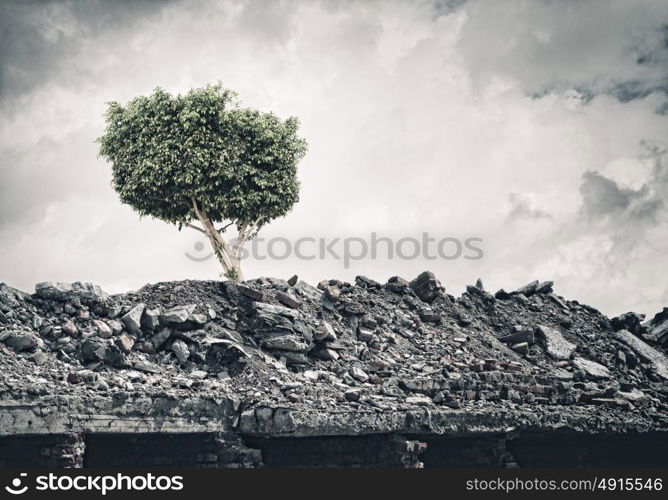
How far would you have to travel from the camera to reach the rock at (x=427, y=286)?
69.6 ft

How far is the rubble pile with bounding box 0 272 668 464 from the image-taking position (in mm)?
14172

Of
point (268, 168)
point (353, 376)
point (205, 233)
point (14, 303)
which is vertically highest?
point (268, 168)

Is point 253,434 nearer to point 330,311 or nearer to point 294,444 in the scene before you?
point 294,444

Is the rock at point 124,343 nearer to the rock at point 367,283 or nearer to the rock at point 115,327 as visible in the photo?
the rock at point 115,327

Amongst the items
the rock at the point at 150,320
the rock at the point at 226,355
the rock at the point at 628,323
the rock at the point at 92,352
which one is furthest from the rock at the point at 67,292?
the rock at the point at 628,323

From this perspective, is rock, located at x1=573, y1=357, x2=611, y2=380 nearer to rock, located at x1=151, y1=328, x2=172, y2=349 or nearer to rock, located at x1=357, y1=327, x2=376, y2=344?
rock, located at x1=357, y1=327, x2=376, y2=344

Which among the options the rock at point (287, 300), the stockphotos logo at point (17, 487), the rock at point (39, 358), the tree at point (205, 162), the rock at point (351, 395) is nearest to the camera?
the stockphotos logo at point (17, 487)

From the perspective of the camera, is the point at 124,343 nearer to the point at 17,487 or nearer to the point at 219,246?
the point at 17,487

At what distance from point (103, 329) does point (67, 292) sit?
1.37 m

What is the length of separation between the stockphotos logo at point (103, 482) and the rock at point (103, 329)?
388 cm

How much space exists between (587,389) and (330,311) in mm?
6422

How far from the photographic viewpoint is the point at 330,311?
18.8 metres

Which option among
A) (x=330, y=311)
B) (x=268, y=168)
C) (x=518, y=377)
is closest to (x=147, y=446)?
(x=330, y=311)

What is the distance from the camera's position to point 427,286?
2127cm
